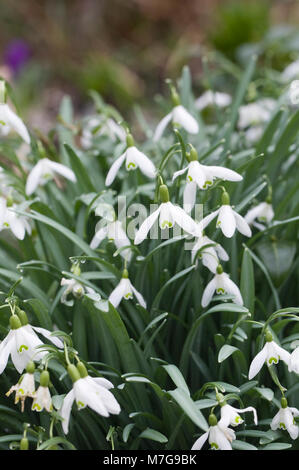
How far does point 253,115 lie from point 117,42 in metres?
3.95

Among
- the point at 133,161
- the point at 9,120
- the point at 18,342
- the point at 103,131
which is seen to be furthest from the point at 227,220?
the point at 103,131

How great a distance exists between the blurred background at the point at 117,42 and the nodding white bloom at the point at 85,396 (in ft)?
10.6

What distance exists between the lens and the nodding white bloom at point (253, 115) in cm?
223

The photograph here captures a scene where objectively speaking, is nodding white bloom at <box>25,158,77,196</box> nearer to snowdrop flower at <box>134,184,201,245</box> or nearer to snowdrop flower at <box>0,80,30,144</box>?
snowdrop flower at <box>0,80,30,144</box>

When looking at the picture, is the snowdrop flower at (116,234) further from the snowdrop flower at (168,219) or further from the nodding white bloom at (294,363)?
the nodding white bloom at (294,363)

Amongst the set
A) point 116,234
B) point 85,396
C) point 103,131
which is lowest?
point 85,396

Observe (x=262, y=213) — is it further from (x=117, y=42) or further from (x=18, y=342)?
(x=117, y=42)

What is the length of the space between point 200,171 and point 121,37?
16.1 feet

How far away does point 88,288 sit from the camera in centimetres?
136

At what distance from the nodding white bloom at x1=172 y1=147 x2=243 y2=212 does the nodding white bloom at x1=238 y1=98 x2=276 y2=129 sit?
96cm

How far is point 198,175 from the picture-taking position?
1316mm

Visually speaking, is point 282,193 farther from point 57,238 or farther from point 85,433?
point 85,433

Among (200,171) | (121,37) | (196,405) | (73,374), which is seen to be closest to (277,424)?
(196,405)

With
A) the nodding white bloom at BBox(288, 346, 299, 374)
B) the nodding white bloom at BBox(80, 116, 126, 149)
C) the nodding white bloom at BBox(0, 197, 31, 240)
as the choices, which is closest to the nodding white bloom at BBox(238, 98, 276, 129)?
the nodding white bloom at BBox(80, 116, 126, 149)
